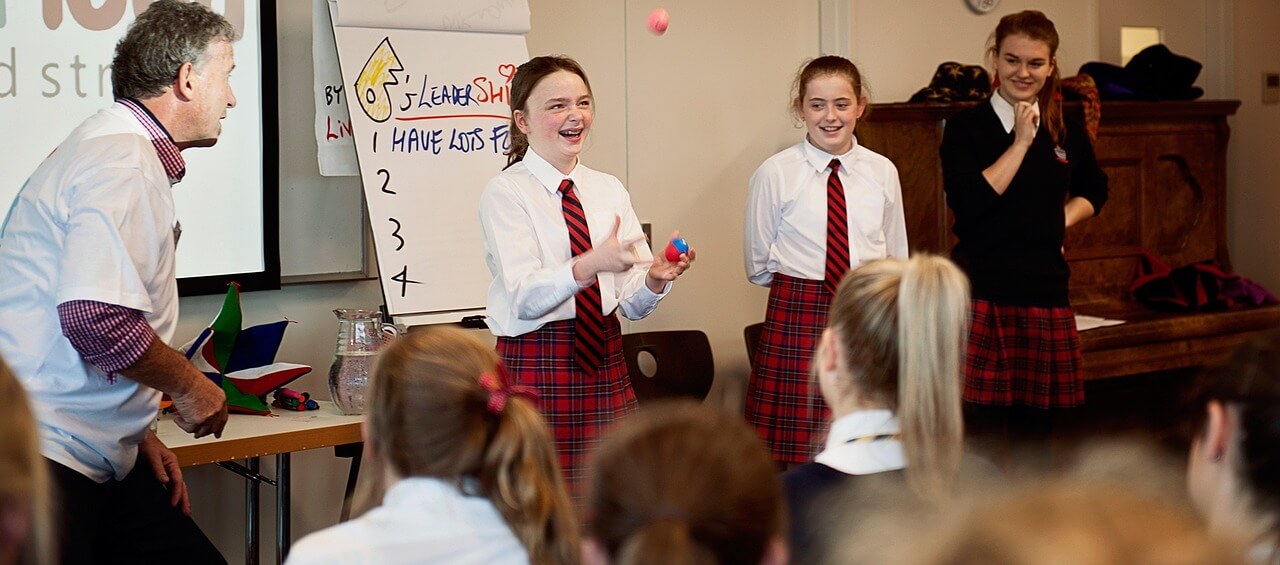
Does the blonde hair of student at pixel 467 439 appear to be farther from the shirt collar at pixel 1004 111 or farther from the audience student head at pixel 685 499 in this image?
the shirt collar at pixel 1004 111

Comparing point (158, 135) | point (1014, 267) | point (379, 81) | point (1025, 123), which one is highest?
point (379, 81)

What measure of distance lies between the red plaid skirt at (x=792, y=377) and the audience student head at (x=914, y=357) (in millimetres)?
1572

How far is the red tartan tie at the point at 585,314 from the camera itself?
2697mm

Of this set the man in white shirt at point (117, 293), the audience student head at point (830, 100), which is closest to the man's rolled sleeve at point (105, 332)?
the man in white shirt at point (117, 293)

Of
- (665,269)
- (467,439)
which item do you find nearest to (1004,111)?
(665,269)

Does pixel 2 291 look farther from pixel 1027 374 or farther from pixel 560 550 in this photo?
pixel 1027 374

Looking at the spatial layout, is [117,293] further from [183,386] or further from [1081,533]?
[1081,533]

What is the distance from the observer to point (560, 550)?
145 centimetres

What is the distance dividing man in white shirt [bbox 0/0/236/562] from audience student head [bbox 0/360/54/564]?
1276 millimetres

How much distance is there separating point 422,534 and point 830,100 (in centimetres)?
222

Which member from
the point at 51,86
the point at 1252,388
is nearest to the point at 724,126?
the point at 51,86

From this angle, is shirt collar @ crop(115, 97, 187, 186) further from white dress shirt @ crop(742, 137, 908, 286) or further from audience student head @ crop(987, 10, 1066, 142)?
audience student head @ crop(987, 10, 1066, 142)

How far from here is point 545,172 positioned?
2.78 m

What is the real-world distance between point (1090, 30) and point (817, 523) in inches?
161
